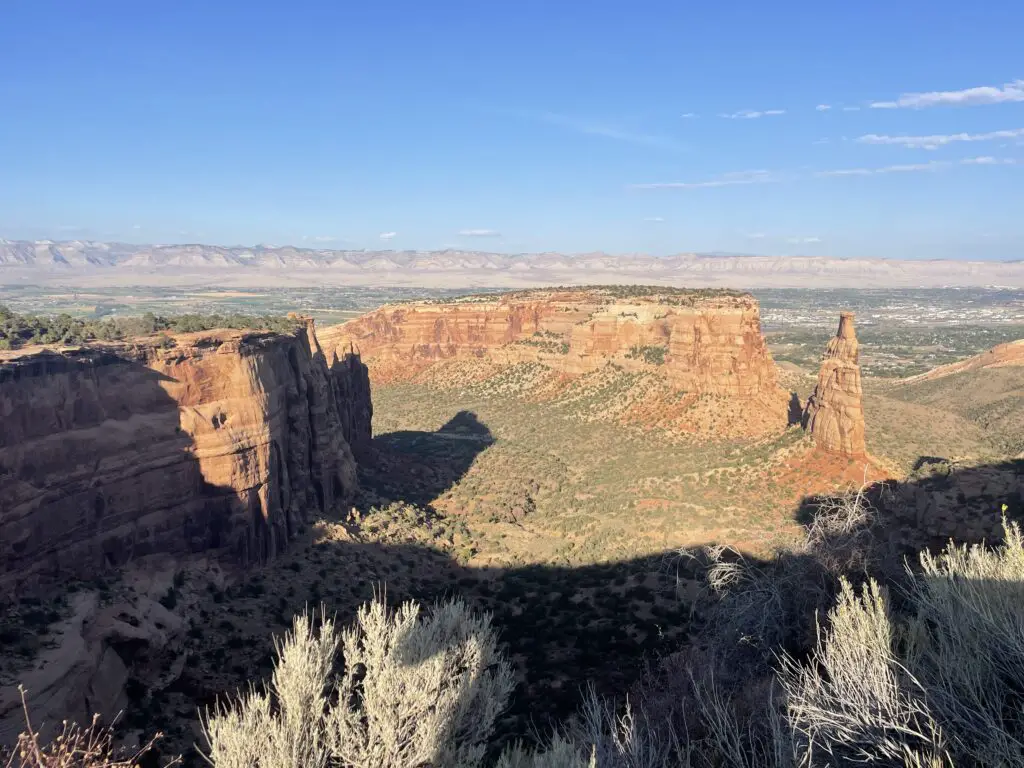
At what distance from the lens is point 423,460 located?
53.2 meters

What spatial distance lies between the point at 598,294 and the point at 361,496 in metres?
59.6

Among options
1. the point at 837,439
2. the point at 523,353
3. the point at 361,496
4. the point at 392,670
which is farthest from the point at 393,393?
the point at 392,670

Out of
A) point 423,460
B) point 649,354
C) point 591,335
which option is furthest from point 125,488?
point 591,335

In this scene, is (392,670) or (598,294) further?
(598,294)

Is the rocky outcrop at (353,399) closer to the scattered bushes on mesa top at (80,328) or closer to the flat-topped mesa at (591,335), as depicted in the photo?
the flat-topped mesa at (591,335)

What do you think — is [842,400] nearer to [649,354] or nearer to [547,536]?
[547,536]

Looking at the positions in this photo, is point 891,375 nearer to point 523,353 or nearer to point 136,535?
point 523,353

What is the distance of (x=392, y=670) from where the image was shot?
1338cm

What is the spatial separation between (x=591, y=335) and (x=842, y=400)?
33.7 m

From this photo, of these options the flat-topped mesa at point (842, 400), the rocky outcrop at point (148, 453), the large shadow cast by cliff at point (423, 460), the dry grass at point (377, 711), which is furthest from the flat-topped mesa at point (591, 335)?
the dry grass at point (377, 711)

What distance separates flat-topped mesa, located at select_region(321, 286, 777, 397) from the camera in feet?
178

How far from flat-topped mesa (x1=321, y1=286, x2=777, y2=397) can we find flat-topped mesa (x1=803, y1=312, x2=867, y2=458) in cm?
963

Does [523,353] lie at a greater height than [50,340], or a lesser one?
lesser

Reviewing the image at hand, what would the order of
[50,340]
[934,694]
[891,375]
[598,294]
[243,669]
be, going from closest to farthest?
[934,694], [243,669], [50,340], [598,294], [891,375]
